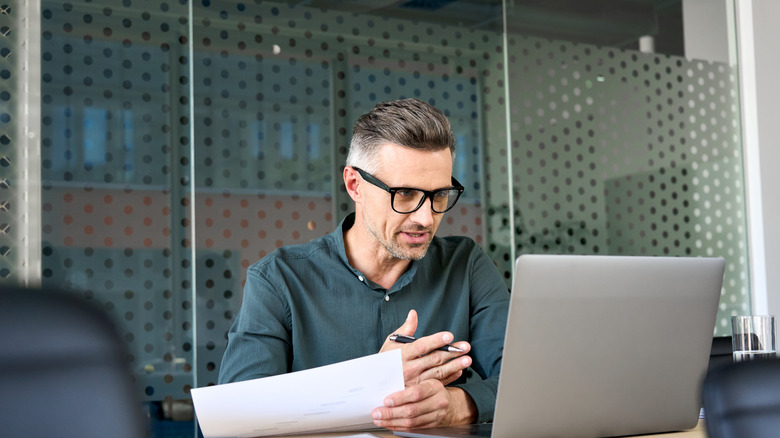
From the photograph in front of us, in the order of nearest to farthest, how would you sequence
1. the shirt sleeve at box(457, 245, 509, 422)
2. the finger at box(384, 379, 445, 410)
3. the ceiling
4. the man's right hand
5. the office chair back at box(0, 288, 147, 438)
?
the office chair back at box(0, 288, 147, 438), the finger at box(384, 379, 445, 410), the man's right hand, the shirt sleeve at box(457, 245, 509, 422), the ceiling

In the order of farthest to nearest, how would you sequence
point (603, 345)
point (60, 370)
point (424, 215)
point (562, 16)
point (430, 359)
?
point (562, 16) → point (424, 215) → point (430, 359) → point (603, 345) → point (60, 370)

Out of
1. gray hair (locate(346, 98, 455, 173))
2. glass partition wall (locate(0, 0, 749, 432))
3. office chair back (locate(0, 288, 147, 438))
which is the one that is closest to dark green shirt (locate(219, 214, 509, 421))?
gray hair (locate(346, 98, 455, 173))

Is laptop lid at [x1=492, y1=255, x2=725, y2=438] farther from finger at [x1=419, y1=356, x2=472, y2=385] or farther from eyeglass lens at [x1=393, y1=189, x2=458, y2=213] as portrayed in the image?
eyeglass lens at [x1=393, y1=189, x2=458, y2=213]

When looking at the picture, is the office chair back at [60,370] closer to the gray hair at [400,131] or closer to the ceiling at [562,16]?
the gray hair at [400,131]

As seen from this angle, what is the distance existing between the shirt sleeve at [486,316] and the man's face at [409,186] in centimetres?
22

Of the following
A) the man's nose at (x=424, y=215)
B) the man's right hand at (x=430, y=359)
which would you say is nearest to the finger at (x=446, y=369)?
the man's right hand at (x=430, y=359)

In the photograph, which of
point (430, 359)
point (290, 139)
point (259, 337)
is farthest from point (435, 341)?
point (290, 139)

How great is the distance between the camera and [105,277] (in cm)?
317

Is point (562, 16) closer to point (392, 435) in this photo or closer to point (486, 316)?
point (486, 316)

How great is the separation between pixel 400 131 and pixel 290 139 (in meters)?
1.59

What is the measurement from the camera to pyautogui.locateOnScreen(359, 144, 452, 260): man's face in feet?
6.49

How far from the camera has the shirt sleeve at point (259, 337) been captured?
1779mm

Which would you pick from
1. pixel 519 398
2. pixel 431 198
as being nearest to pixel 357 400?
pixel 519 398

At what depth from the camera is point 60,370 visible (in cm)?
84
